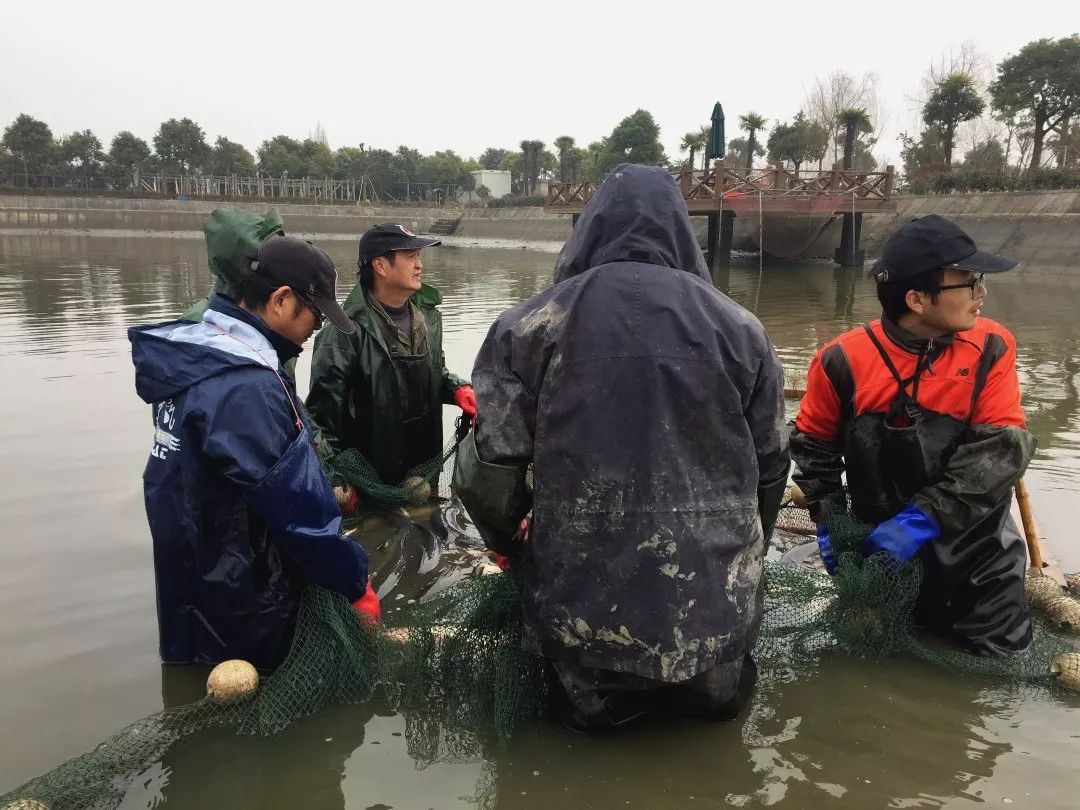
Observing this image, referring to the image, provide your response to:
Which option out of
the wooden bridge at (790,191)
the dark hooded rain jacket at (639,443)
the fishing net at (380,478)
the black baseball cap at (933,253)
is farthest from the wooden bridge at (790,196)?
the dark hooded rain jacket at (639,443)

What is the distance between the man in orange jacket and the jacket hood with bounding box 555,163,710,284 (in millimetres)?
1106

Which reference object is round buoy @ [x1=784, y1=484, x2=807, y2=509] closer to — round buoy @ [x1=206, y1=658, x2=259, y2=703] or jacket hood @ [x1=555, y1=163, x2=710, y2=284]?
jacket hood @ [x1=555, y1=163, x2=710, y2=284]

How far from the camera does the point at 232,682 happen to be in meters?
2.86

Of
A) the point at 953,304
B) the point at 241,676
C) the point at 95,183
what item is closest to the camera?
the point at 241,676

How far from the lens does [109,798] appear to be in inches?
98.7

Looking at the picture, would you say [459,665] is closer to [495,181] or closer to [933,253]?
[933,253]

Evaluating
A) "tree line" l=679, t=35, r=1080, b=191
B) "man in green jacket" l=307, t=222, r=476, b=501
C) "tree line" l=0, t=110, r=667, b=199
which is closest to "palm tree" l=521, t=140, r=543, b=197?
"tree line" l=0, t=110, r=667, b=199

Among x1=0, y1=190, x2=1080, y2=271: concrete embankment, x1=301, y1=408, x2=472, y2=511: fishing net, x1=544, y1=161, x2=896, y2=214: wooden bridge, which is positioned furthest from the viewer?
x1=544, y1=161, x2=896, y2=214: wooden bridge

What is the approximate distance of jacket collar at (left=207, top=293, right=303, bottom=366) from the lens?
2955 millimetres

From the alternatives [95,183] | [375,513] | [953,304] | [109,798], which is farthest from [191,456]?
[95,183]

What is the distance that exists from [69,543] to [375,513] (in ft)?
5.79

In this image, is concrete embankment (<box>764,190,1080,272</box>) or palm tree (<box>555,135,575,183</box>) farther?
palm tree (<box>555,135,575,183</box>)

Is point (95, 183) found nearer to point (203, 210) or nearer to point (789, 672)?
point (203, 210)

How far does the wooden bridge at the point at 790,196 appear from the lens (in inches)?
994
